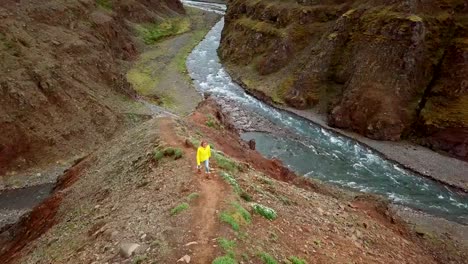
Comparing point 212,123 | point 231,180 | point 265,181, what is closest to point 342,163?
point 212,123

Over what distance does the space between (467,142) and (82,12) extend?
62436 mm

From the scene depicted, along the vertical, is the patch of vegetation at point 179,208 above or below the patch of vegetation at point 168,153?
above

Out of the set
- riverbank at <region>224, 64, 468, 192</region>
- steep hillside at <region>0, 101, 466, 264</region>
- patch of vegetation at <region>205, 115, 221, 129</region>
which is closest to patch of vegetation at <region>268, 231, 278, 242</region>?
steep hillside at <region>0, 101, 466, 264</region>

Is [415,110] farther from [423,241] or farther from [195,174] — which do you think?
[195,174]

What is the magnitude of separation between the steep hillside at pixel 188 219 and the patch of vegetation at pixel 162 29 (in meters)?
67.9

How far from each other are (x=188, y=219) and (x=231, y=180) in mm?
4922

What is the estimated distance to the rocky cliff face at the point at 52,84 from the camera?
46.1 meters

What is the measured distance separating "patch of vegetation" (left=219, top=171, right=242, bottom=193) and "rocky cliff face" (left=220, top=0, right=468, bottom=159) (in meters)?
38.0

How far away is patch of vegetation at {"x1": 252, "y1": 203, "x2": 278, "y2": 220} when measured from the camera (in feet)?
73.5

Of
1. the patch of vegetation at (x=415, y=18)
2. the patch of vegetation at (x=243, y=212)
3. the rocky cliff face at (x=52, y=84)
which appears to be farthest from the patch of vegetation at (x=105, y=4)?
the patch of vegetation at (x=243, y=212)

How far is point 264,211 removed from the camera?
22578 mm

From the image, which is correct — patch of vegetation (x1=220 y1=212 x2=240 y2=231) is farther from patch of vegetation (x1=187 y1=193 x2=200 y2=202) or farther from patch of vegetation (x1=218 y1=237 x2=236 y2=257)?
patch of vegetation (x1=187 y1=193 x2=200 y2=202)

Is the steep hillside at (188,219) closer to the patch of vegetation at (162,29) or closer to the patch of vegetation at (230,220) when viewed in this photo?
the patch of vegetation at (230,220)

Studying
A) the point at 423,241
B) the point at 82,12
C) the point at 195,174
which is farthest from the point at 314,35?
the point at 195,174
